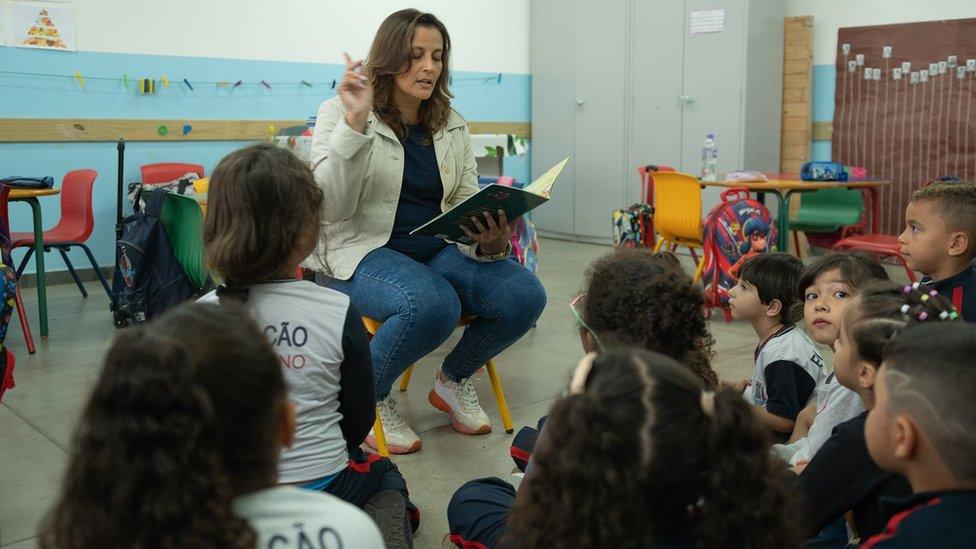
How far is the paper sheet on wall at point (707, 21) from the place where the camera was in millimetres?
5945

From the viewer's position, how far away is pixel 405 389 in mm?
3082

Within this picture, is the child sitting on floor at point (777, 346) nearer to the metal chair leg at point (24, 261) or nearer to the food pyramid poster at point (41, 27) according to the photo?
the metal chair leg at point (24, 261)

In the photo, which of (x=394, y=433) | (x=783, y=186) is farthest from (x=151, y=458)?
(x=783, y=186)

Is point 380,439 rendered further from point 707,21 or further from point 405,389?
point 707,21

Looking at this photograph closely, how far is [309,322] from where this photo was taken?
4.77 feet

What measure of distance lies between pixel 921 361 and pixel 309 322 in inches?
35.5

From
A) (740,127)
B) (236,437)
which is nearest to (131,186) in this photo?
(740,127)

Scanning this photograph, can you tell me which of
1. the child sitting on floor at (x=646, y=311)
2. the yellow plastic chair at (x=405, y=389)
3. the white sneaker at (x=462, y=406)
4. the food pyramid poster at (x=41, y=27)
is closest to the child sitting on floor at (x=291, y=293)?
the child sitting on floor at (x=646, y=311)

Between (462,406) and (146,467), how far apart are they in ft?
6.28

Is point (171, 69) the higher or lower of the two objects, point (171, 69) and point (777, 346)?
the higher

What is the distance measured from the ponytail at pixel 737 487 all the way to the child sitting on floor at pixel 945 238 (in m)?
1.45

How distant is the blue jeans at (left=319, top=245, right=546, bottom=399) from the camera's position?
2.30 metres

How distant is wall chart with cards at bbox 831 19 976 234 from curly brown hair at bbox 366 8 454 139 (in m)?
4.13

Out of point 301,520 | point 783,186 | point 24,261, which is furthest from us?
point 783,186
